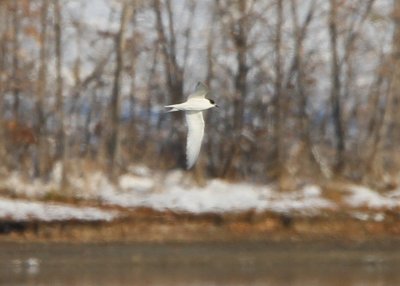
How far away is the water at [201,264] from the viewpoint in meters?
17.4

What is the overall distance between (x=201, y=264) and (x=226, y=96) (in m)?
8.37

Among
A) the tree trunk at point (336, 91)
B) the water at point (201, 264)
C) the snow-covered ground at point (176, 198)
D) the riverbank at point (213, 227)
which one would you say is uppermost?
the tree trunk at point (336, 91)

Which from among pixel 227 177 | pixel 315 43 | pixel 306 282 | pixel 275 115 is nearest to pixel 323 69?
pixel 315 43

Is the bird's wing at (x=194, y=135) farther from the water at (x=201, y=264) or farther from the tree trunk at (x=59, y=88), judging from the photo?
the tree trunk at (x=59, y=88)

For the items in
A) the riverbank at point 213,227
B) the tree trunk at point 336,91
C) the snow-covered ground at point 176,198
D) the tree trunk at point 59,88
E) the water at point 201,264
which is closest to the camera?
the water at point 201,264

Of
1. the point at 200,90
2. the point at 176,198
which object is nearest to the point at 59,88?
the point at 176,198

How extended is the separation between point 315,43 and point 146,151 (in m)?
4.76

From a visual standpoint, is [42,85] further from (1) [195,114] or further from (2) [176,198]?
(1) [195,114]

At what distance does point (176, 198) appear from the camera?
21328 mm

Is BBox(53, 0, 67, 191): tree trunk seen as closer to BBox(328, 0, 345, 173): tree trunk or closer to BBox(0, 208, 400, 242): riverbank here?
BBox(0, 208, 400, 242): riverbank

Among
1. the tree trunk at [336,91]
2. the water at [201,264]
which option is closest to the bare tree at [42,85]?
the tree trunk at [336,91]

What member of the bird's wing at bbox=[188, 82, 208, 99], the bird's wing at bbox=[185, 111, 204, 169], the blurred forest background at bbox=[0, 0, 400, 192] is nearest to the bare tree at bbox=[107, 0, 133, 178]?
the blurred forest background at bbox=[0, 0, 400, 192]

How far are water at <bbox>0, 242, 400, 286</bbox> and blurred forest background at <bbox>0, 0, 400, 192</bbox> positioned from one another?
11.9 ft

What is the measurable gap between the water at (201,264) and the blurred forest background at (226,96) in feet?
11.9
